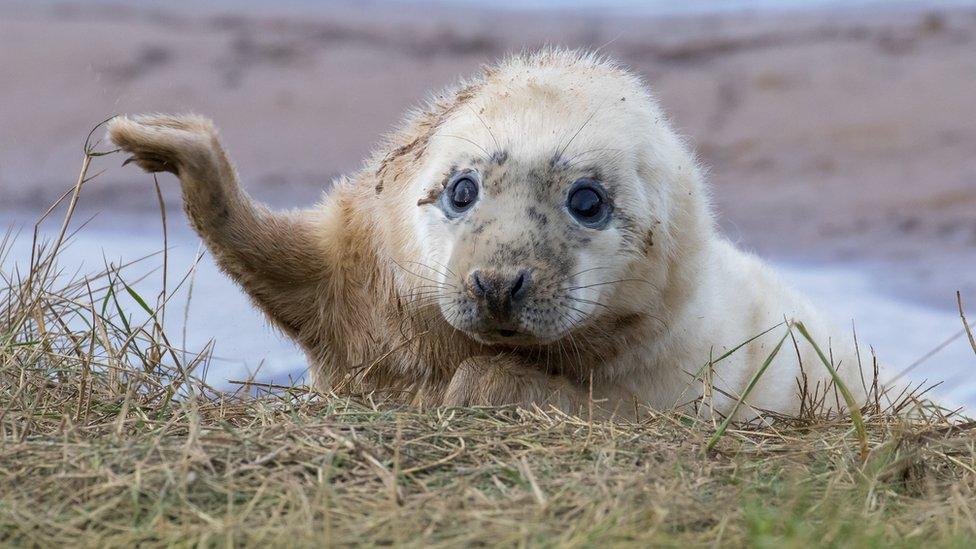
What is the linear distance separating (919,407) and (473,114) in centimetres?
165

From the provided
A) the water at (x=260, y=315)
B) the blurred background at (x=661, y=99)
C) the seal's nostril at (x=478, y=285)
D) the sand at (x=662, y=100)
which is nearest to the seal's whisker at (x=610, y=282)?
the seal's nostril at (x=478, y=285)

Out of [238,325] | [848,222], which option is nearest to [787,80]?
[848,222]

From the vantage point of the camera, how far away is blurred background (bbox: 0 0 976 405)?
33.9 feet

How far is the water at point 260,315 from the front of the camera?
6.32 metres

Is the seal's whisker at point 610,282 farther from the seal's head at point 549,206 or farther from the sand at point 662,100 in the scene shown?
the sand at point 662,100

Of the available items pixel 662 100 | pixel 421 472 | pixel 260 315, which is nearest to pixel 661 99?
pixel 662 100

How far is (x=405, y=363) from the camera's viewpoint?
14.9 ft

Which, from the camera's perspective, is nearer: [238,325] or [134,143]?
[134,143]

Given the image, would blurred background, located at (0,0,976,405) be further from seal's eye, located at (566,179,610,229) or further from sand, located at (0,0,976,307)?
seal's eye, located at (566,179,610,229)

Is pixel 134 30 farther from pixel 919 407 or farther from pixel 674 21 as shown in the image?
pixel 919 407

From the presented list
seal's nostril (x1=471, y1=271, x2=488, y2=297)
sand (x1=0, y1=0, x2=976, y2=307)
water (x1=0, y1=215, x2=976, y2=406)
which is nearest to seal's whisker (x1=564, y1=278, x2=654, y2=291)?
seal's nostril (x1=471, y1=271, x2=488, y2=297)

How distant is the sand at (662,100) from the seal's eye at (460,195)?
5.99m

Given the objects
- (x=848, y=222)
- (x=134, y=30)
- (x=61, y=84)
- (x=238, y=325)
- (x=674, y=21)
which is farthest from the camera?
(x=674, y=21)

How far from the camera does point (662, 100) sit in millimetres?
12086
